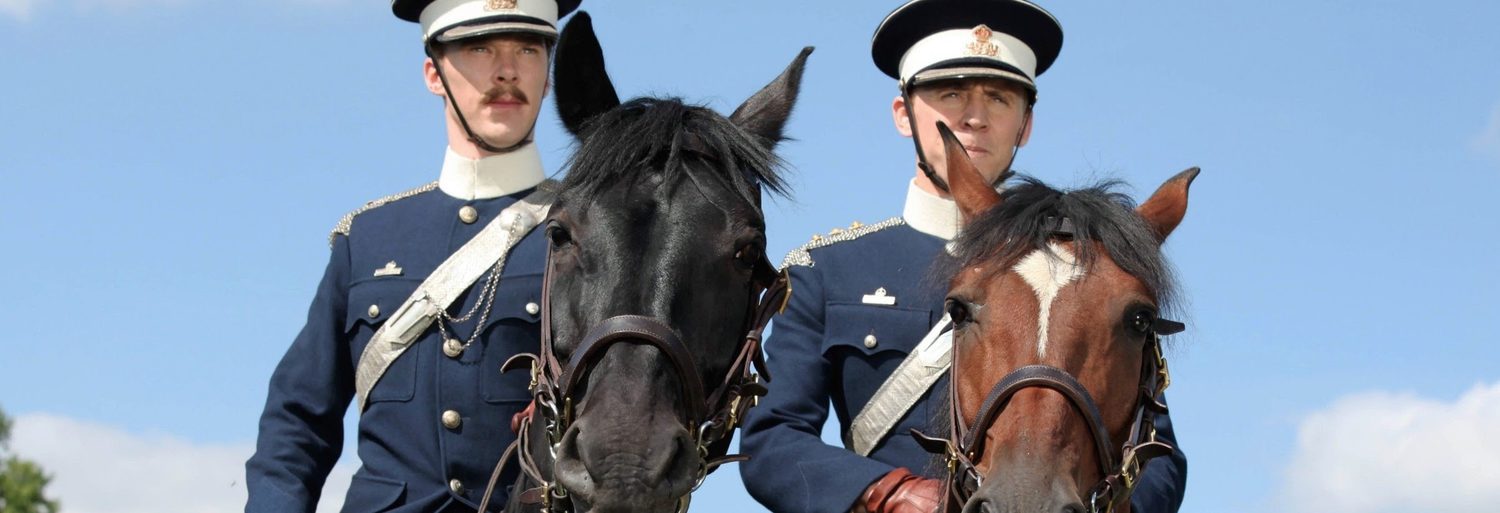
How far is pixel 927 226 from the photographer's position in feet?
27.8

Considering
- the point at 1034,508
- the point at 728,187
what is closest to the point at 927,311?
the point at 728,187

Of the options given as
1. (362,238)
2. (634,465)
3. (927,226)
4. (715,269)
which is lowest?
(634,465)

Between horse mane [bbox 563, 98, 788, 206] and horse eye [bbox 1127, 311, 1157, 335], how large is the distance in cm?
135

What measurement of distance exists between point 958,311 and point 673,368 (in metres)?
1.07

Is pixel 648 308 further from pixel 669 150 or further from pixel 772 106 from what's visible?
pixel 772 106

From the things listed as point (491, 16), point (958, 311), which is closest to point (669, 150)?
point (958, 311)

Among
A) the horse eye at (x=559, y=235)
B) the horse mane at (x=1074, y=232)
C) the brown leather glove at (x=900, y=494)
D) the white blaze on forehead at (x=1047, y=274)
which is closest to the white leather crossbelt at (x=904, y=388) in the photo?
the brown leather glove at (x=900, y=494)

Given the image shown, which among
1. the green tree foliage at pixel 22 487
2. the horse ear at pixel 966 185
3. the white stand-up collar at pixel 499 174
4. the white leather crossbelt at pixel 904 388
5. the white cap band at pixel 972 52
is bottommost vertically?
the white leather crossbelt at pixel 904 388

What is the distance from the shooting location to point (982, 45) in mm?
8672

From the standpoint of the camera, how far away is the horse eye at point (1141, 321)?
654cm

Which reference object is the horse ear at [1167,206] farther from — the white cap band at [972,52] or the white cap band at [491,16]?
the white cap band at [491,16]

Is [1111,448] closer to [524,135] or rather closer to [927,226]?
[927,226]

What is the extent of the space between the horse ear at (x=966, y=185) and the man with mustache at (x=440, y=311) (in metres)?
1.54

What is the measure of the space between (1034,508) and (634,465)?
1222 millimetres
